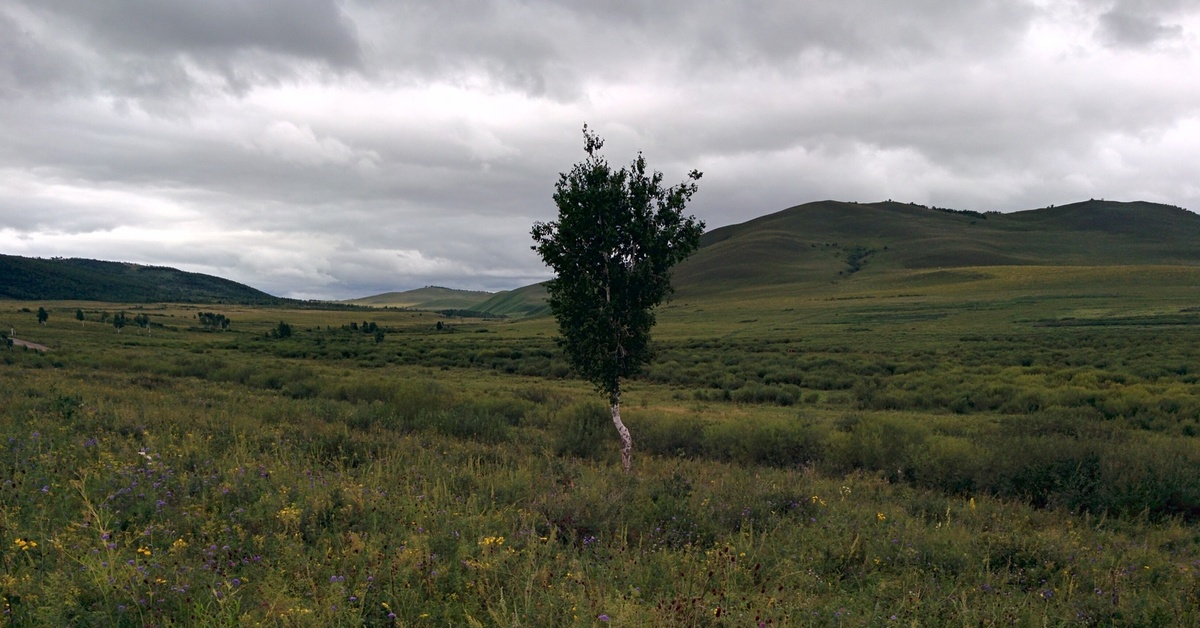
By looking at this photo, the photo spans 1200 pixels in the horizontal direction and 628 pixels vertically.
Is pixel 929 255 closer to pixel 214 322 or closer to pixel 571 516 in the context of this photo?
pixel 214 322

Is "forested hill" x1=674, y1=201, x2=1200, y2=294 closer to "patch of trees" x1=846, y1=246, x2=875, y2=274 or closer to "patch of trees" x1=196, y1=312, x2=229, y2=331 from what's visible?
"patch of trees" x1=846, y1=246, x2=875, y2=274

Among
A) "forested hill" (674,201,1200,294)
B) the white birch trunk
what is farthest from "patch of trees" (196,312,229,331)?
the white birch trunk

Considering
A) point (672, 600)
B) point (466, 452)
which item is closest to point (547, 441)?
point (466, 452)

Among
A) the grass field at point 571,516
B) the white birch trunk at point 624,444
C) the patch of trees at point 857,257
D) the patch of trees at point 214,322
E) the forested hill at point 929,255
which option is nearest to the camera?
the grass field at point 571,516

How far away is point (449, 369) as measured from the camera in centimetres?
4478

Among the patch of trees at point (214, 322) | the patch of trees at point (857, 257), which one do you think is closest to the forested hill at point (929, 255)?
the patch of trees at point (857, 257)

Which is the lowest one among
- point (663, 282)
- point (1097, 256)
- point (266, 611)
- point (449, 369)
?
point (449, 369)

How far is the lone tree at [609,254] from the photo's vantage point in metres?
13.7

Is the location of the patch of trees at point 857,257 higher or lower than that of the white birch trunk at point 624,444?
higher

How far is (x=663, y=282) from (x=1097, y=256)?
203436 mm

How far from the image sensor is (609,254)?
14055mm

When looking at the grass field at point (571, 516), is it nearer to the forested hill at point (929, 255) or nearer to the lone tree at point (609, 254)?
the lone tree at point (609, 254)

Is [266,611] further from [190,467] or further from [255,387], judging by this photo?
[255,387]

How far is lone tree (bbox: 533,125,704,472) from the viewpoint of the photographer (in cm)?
1372
